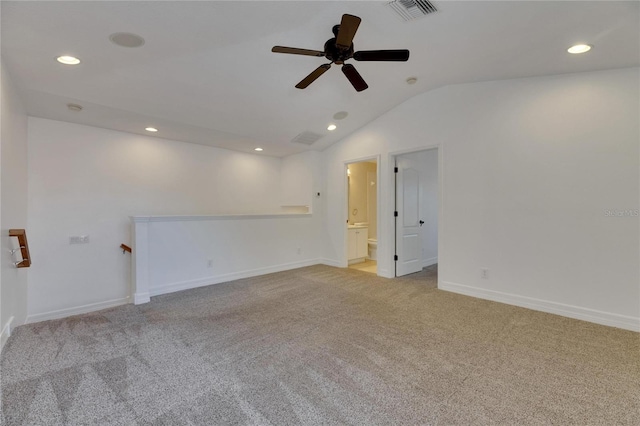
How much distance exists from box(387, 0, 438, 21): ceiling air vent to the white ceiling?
0.09 metres

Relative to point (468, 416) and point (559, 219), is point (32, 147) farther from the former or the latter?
point (559, 219)

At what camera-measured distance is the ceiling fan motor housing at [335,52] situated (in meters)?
2.43

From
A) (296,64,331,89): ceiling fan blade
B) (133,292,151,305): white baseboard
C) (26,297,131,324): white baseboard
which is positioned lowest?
(26,297,131,324): white baseboard

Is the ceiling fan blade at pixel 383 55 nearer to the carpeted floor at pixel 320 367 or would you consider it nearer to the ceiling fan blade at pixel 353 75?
the ceiling fan blade at pixel 353 75

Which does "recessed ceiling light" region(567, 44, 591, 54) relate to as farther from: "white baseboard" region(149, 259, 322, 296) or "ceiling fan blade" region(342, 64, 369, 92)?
"white baseboard" region(149, 259, 322, 296)

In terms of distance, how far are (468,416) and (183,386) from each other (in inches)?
71.5

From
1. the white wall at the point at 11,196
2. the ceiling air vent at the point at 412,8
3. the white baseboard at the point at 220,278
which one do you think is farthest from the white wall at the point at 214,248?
the ceiling air vent at the point at 412,8

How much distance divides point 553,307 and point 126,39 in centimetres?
512

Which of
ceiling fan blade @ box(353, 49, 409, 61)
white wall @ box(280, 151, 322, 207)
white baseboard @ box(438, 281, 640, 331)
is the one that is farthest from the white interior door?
ceiling fan blade @ box(353, 49, 409, 61)

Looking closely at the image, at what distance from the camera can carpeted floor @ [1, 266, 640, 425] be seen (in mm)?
1720

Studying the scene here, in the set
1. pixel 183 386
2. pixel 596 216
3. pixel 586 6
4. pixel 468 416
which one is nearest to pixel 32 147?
pixel 183 386

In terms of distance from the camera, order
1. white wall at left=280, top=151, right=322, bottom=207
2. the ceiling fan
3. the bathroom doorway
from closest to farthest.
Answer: the ceiling fan → white wall at left=280, top=151, right=322, bottom=207 → the bathroom doorway

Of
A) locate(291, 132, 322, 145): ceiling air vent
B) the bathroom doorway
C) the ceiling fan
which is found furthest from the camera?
the bathroom doorway

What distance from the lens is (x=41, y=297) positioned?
12.8 feet
